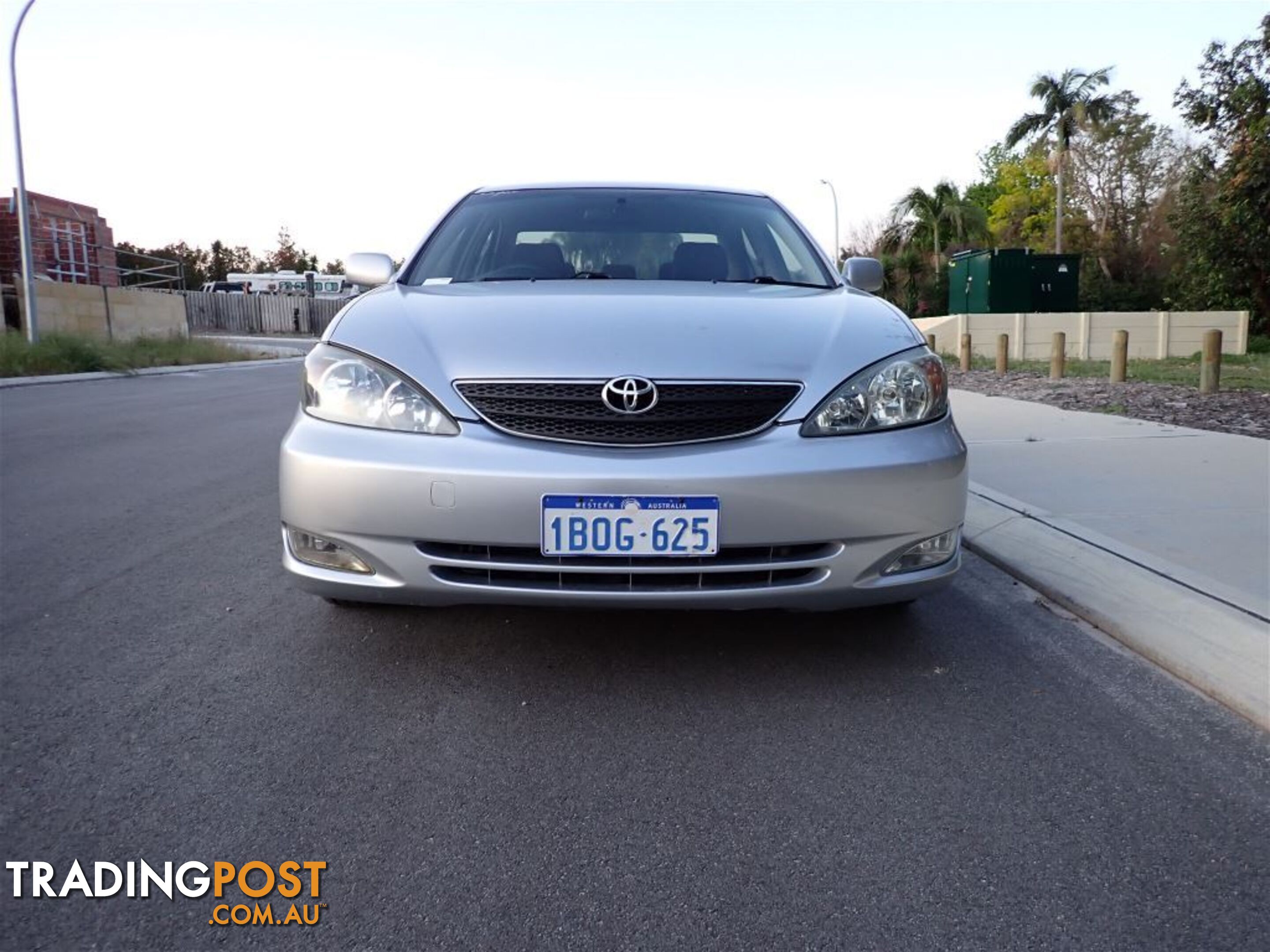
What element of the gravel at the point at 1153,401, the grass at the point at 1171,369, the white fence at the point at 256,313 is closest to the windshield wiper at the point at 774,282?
the gravel at the point at 1153,401

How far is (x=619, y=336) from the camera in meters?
2.88

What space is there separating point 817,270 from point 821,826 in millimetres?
2480

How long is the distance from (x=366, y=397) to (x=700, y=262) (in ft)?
5.48

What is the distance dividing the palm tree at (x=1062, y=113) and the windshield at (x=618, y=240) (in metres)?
40.3

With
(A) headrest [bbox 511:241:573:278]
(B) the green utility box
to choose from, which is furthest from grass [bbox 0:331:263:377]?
(B) the green utility box

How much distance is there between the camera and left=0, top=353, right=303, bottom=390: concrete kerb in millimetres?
15078

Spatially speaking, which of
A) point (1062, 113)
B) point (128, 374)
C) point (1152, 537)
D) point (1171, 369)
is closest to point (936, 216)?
point (1062, 113)

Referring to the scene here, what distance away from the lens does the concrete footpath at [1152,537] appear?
10.3 ft

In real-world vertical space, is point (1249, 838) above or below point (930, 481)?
below

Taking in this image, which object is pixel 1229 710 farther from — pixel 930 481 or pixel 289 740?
pixel 289 740

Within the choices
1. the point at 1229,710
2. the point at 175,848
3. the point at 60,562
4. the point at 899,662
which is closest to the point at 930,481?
the point at 899,662

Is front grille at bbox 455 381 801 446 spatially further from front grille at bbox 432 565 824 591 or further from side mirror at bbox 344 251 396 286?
side mirror at bbox 344 251 396 286

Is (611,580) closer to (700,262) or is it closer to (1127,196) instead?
(700,262)

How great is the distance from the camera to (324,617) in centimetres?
347
